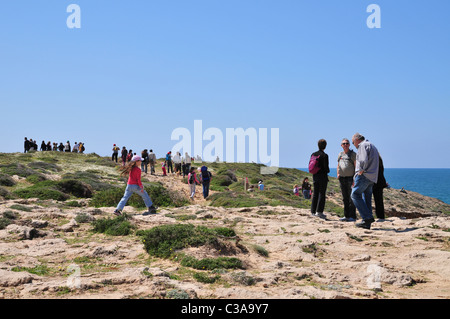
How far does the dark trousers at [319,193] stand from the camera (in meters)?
11.9

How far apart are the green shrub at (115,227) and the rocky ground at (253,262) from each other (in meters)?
0.32

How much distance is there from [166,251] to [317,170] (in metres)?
5.95

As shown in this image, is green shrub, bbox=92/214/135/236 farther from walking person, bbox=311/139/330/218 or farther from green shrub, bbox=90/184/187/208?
walking person, bbox=311/139/330/218

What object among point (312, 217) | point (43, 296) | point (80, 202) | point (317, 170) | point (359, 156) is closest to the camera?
point (43, 296)

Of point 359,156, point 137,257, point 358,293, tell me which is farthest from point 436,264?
point 137,257

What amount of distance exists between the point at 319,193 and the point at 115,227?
642cm

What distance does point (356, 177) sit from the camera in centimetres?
970

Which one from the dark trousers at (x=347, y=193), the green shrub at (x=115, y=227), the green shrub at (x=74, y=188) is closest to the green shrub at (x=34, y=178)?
the green shrub at (x=74, y=188)

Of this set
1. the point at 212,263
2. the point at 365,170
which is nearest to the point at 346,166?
the point at 365,170

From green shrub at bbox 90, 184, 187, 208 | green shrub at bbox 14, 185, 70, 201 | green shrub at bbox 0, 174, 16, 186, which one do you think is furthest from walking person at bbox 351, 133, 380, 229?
green shrub at bbox 0, 174, 16, 186

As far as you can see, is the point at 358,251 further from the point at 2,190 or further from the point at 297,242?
the point at 2,190

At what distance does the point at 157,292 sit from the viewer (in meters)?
5.23

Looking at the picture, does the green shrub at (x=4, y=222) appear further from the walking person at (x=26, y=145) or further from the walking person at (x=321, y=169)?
the walking person at (x=26, y=145)

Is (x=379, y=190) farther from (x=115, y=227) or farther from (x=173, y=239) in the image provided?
(x=115, y=227)
